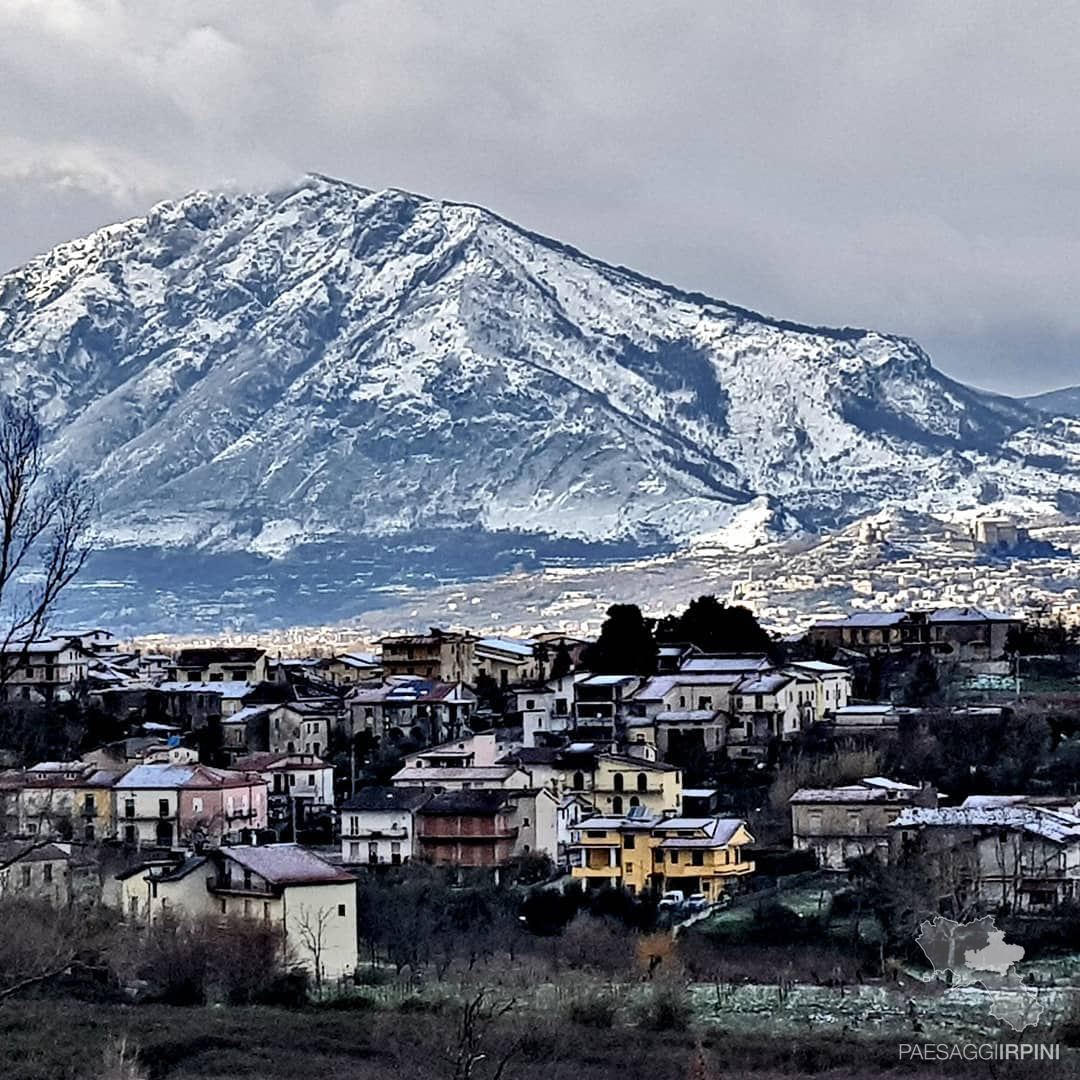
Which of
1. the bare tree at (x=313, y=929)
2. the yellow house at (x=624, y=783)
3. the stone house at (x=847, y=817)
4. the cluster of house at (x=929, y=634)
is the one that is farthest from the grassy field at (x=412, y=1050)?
the cluster of house at (x=929, y=634)

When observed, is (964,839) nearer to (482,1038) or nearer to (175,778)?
(482,1038)

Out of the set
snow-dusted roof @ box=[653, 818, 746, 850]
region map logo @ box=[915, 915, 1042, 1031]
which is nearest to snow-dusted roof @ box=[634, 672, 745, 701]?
snow-dusted roof @ box=[653, 818, 746, 850]

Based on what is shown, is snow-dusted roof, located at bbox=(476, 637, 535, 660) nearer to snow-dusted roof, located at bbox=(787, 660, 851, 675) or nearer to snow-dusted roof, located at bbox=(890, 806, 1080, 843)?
snow-dusted roof, located at bbox=(787, 660, 851, 675)

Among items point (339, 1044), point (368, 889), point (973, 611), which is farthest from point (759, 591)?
point (339, 1044)

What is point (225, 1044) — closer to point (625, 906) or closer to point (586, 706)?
point (625, 906)

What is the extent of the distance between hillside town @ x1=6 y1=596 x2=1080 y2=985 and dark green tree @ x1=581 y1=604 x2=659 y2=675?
9cm

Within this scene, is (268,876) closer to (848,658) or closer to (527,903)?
(527,903)

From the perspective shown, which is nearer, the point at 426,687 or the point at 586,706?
the point at 586,706

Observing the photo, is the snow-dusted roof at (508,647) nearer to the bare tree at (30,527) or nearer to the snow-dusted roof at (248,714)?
the snow-dusted roof at (248,714)

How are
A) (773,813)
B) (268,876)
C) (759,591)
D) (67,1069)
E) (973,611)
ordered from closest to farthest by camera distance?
(67,1069) → (268,876) → (773,813) → (973,611) → (759,591)

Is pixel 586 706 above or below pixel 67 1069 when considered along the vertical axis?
above

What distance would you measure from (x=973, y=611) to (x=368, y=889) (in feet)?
126

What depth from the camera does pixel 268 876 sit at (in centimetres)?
3956

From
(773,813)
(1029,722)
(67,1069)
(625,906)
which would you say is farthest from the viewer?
(1029,722)
